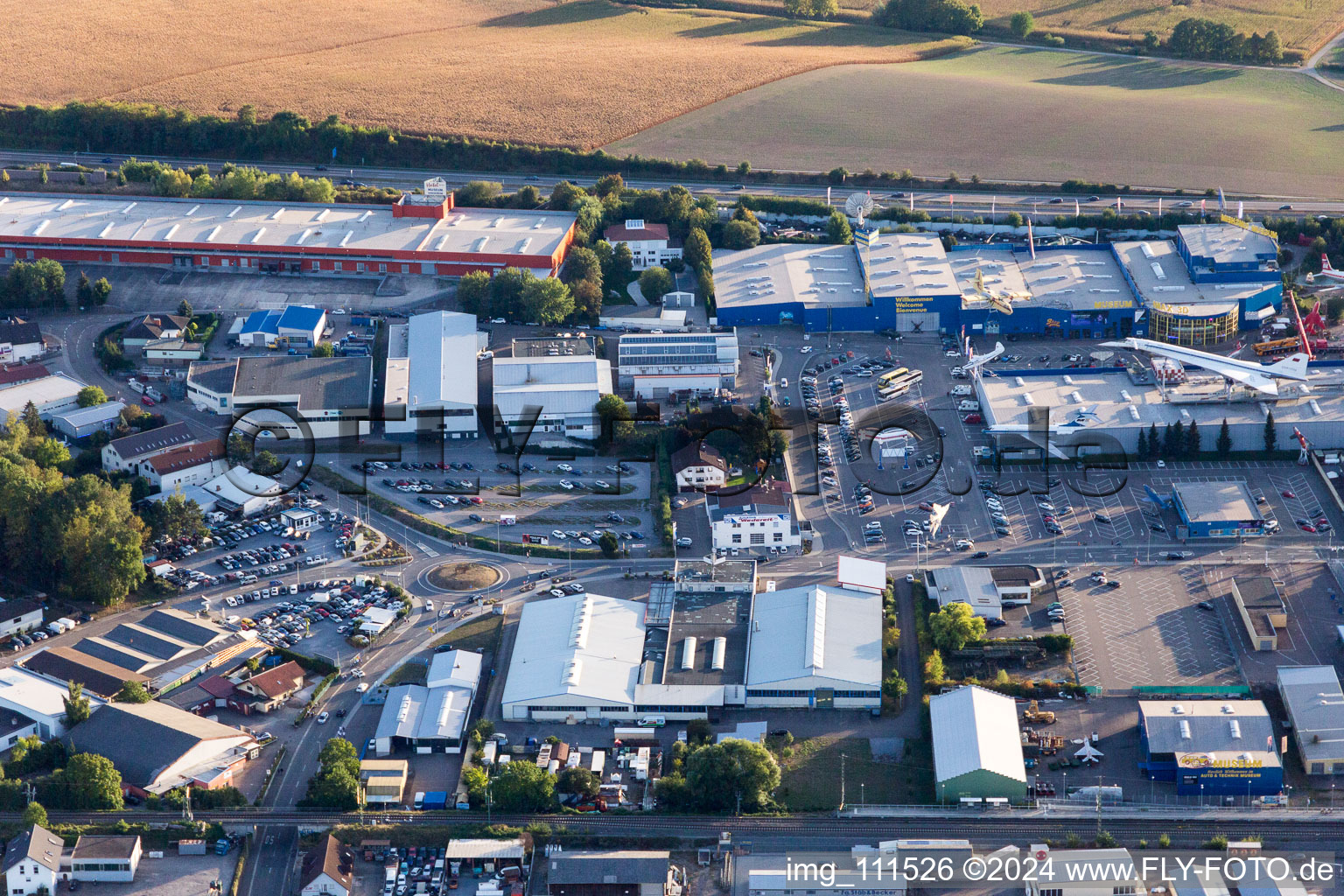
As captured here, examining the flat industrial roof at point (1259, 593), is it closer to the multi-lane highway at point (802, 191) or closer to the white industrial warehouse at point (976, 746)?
the white industrial warehouse at point (976, 746)

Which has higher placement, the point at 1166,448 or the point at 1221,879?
the point at 1166,448

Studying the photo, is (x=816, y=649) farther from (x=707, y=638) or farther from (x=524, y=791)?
(x=524, y=791)

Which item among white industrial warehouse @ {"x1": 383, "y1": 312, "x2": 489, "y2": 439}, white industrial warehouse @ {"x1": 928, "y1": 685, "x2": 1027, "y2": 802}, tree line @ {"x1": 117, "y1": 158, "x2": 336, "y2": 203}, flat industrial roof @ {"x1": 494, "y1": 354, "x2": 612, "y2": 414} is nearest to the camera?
white industrial warehouse @ {"x1": 928, "y1": 685, "x2": 1027, "y2": 802}

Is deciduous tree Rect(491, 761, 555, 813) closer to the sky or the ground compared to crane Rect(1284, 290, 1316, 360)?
closer to the ground

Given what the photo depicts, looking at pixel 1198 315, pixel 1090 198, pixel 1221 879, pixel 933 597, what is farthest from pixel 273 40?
pixel 1221 879

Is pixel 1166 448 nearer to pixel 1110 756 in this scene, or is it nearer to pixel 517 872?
pixel 1110 756

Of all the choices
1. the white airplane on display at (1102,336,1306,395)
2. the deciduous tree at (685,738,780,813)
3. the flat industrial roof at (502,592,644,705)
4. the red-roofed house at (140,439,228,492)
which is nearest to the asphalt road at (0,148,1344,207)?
the white airplane on display at (1102,336,1306,395)

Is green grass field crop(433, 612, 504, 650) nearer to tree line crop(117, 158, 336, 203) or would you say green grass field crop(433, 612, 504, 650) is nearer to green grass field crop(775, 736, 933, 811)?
green grass field crop(775, 736, 933, 811)
